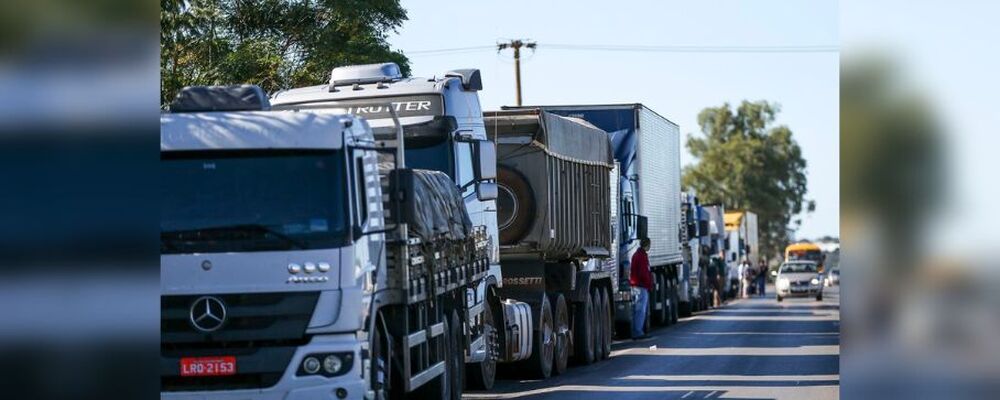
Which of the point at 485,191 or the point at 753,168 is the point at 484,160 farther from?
the point at 753,168

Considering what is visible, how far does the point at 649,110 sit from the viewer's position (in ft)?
98.6

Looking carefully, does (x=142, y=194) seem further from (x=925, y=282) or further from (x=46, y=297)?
(x=925, y=282)

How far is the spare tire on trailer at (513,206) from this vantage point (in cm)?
1891

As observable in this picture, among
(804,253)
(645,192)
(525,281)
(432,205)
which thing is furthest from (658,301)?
(804,253)

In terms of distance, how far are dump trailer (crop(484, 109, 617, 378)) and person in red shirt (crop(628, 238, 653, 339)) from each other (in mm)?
5133

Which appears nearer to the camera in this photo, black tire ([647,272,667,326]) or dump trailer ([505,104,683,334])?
dump trailer ([505,104,683,334])

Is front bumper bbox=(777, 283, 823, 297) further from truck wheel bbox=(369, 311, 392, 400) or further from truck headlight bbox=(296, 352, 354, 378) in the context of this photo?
truck headlight bbox=(296, 352, 354, 378)

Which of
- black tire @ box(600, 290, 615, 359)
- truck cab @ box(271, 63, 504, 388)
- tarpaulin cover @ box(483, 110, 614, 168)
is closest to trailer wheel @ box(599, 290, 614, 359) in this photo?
black tire @ box(600, 290, 615, 359)

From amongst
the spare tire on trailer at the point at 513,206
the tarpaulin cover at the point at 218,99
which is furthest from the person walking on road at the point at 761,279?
the tarpaulin cover at the point at 218,99

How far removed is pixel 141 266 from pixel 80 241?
23cm

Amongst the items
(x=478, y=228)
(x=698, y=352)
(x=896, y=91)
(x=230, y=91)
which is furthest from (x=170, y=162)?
(x=698, y=352)

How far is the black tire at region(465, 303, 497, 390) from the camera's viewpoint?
16.5m

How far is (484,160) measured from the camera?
15.9m

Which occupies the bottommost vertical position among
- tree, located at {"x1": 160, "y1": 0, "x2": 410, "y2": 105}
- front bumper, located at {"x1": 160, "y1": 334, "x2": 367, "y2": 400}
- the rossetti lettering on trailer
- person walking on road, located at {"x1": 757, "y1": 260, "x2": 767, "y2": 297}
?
person walking on road, located at {"x1": 757, "y1": 260, "x2": 767, "y2": 297}
